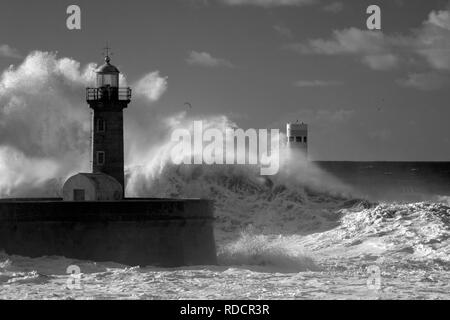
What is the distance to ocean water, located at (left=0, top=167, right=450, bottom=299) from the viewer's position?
1650 centimetres

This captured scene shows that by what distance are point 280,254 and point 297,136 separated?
13708mm

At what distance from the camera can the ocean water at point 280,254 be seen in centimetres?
1650

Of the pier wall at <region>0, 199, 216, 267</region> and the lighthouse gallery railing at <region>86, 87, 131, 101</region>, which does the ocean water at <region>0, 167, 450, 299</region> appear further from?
the lighthouse gallery railing at <region>86, 87, 131, 101</region>

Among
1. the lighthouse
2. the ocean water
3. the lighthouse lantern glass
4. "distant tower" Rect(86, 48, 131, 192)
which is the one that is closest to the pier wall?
the ocean water

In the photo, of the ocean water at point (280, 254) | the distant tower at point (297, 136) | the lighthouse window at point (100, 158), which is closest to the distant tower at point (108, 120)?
the lighthouse window at point (100, 158)

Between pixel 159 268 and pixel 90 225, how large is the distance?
1.44 meters

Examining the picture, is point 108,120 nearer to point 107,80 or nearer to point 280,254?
point 107,80

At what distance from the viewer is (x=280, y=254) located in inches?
829

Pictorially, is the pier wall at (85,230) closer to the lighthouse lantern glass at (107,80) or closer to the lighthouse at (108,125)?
the lighthouse at (108,125)

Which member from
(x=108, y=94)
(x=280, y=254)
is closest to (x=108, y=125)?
(x=108, y=94)

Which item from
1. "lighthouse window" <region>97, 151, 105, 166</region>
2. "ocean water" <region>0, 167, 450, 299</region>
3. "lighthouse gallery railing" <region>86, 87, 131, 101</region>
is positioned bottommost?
"ocean water" <region>0, 167, 450, 299</region>

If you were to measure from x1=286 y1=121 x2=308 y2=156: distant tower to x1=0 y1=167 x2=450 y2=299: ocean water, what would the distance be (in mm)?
2082
